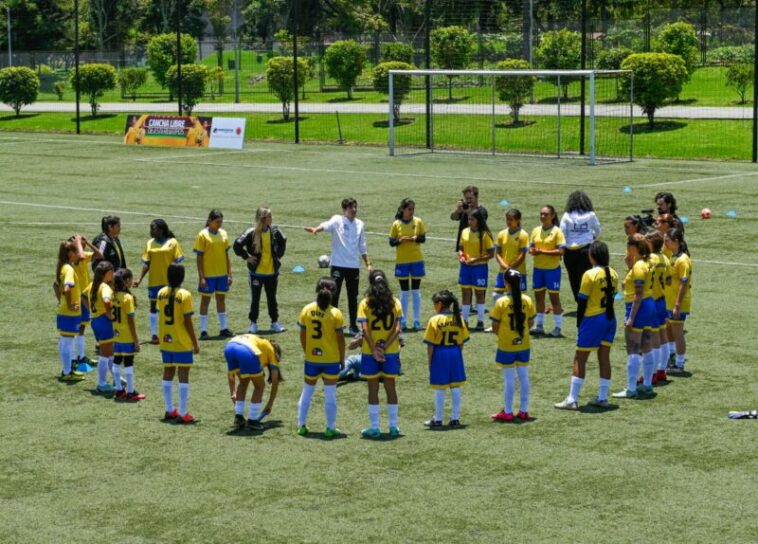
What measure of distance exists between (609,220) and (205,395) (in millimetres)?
16055

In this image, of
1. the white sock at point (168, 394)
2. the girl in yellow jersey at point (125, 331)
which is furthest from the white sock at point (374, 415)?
the girl in yellow jersey at point (125, 331)

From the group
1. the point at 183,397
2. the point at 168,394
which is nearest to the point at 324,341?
the point at 183,397

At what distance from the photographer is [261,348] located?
14211mm

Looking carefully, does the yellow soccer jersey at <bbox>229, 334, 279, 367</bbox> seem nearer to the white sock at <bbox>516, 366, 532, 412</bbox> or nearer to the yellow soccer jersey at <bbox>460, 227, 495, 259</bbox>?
the white sock at <bbox>516, 366, 532, 412</bbox>

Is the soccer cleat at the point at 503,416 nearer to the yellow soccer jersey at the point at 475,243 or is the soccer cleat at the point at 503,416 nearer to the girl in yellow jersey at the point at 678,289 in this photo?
the girl in yellow jersey at the point at 678,289

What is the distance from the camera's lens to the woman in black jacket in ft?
63.6

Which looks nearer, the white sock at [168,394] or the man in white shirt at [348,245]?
the white sock at [168,394]

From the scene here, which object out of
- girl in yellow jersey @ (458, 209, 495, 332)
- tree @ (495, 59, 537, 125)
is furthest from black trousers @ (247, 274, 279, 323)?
tree @ (495, 59, 537, 125)

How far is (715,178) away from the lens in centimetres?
3800

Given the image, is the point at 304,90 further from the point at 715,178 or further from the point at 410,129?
the point at 715,178

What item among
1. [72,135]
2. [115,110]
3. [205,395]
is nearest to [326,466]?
[205,395]

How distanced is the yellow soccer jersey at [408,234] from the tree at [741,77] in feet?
133

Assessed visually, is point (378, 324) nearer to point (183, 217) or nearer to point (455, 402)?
point (455, 402)

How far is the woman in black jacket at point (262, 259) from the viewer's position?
19391 millimetres
